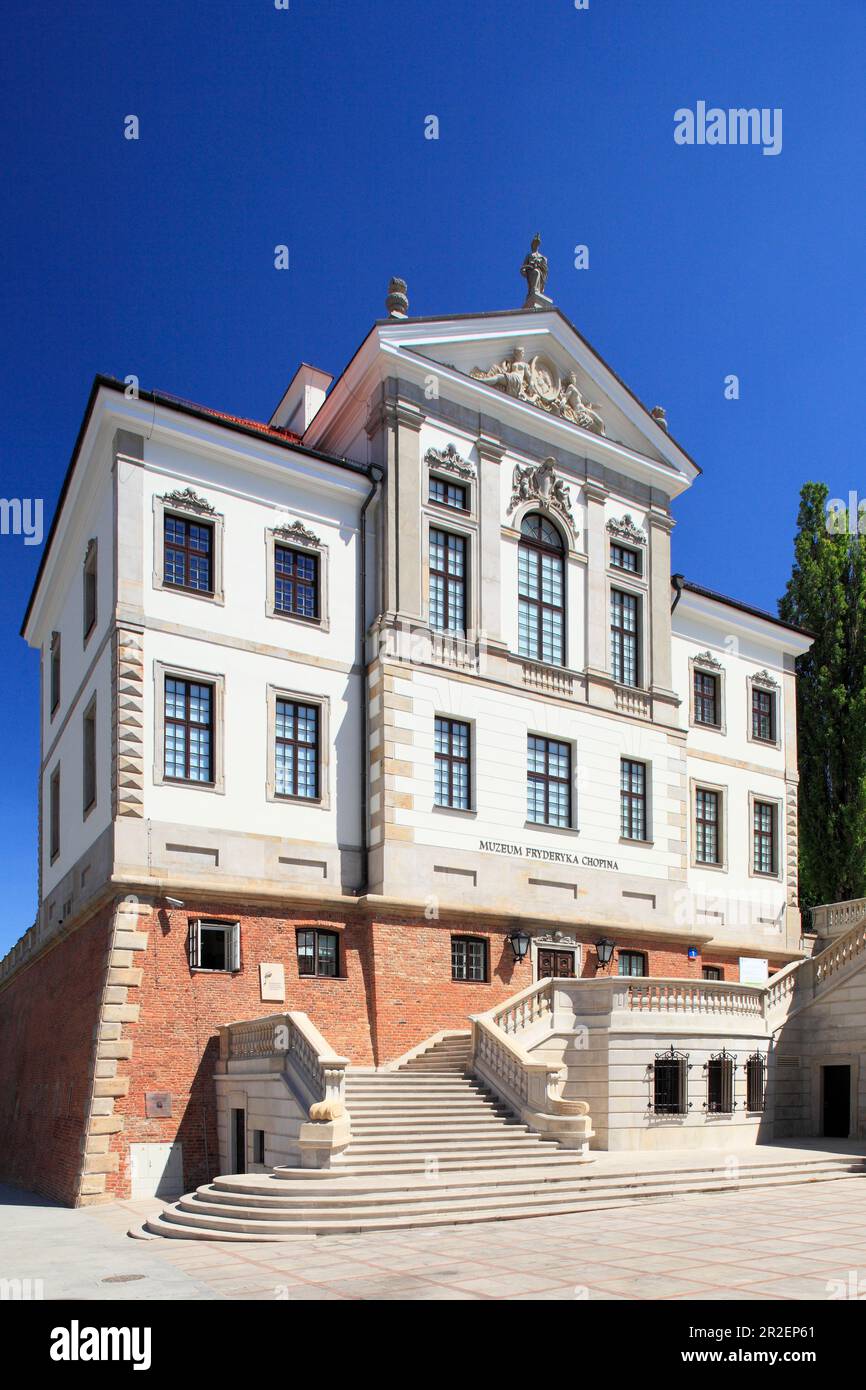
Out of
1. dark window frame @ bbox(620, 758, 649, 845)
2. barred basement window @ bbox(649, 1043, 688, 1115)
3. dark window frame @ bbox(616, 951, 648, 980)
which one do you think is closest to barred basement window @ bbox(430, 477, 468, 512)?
dark window frame @ bbox(620, 758, 649, 845)

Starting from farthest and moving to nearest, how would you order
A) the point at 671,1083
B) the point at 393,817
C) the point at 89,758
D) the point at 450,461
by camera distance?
the point at 450,461
the point at 89,758
the point at 393,817
the point at 671,1083

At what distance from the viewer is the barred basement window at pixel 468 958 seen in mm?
30406

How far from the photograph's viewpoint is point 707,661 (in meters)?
40.3

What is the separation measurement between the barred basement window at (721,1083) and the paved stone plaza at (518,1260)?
834cm

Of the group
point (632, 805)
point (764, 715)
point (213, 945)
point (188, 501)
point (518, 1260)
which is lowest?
point (518, 1260)

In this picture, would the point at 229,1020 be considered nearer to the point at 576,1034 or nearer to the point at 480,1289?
the point at 576,1034

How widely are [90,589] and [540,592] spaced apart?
38.0 feet

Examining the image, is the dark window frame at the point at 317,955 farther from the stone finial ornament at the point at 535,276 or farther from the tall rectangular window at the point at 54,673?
the stone finial ornament at the point at 535,276

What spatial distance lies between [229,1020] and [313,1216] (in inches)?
355

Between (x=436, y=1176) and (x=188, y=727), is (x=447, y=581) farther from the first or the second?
(x=436, y=1176)

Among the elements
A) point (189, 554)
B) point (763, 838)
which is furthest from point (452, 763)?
point (763, 838)

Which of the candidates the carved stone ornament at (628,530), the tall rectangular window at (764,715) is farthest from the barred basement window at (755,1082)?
the carved stone ornament at (628,530)
